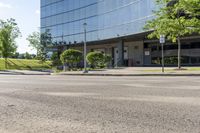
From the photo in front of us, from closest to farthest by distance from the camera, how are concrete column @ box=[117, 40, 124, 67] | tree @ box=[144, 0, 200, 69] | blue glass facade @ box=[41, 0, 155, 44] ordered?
1. tree @ box=[144, 0, 200, 69]
2. blue glass facade @ box=[41, 0, 155, 44]
3. concrete column @ box=[117, 40, 124, 67]

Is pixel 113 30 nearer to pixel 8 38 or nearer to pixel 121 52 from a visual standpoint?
pixel 121 52

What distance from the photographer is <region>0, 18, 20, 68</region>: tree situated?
6544 centimetres

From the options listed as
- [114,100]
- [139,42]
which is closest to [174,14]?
[139,42]

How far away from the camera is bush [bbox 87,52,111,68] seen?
45.7 metres

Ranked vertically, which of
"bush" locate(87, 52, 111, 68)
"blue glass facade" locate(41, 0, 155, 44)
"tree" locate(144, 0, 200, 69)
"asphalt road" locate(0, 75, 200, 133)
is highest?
"blue glass facade" locate(41, 0, 155, 44)

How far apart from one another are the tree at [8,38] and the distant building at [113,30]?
8.67 meters

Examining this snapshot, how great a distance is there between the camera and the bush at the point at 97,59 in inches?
1800

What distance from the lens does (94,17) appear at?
6500cm

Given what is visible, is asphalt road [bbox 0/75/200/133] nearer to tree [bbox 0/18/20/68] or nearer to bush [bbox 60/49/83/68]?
bush [bbox 60/49/83/68]

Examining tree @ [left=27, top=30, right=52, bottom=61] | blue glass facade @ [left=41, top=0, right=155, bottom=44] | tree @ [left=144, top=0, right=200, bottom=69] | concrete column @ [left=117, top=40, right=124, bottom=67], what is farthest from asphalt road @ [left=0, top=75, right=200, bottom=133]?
tree @ [left=27, top=30, right=52, bottom=61]

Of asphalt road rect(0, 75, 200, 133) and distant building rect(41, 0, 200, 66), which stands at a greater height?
distant building rect(41, 0, 200, 66)

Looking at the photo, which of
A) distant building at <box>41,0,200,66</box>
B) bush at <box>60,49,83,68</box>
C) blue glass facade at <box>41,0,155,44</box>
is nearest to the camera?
bush at <box>60,49,83,68</box>

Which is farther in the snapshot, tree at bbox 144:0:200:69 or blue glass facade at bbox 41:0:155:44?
blue glass facade at bbox 41:0:155:44

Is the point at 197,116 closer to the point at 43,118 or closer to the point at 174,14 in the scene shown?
the point at 43,118
